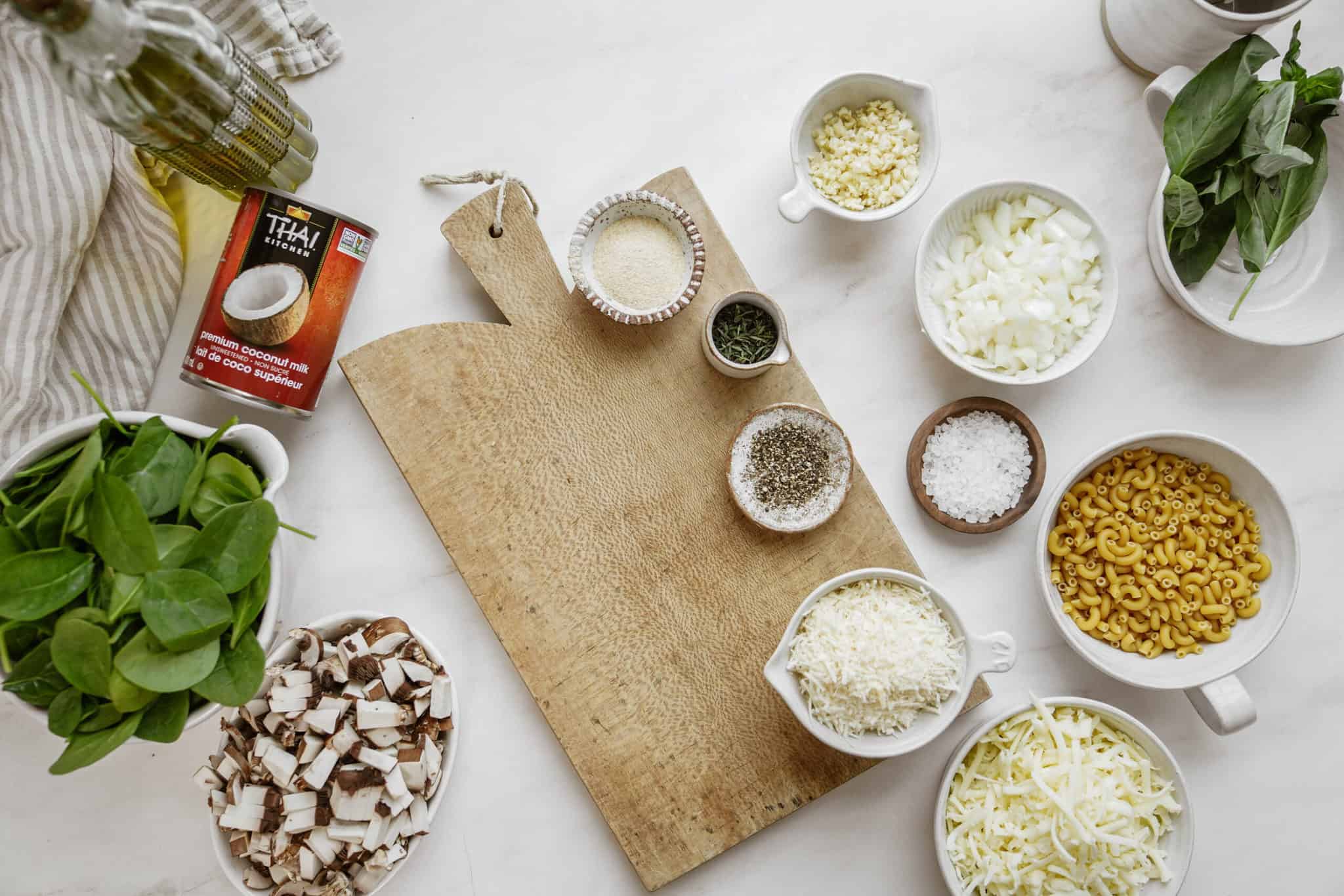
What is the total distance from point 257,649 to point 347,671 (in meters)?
0.23

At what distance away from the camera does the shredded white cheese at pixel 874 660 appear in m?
1.32

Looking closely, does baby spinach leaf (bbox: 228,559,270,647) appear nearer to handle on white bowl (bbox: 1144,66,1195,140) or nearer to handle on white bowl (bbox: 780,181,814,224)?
handle on white bowl (bbox: 780,181,814,224)

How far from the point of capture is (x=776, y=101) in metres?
1.56

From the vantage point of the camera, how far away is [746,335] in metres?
1.45

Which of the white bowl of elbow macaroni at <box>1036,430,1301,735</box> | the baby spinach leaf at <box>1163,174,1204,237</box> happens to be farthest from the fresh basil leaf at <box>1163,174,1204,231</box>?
the white bowl of elbow macaroni at <box>1036,430,1301,735</box>

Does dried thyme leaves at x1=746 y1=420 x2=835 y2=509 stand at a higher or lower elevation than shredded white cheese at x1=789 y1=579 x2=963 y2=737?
higher

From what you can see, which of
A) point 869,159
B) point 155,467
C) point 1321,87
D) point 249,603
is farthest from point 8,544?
point 1321,87

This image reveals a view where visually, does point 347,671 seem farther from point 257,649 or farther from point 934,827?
point 934,827

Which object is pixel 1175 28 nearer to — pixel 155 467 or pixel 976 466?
pixel 976 466

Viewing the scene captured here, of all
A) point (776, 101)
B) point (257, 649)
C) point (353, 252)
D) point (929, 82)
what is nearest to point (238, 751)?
point (257, 649)

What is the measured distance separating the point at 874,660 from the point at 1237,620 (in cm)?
66

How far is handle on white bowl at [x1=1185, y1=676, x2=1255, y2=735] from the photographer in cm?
138

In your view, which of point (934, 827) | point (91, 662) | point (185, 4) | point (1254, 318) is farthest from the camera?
point (1254, 318)

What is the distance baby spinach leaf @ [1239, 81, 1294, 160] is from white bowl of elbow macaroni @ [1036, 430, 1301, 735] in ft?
1.46
